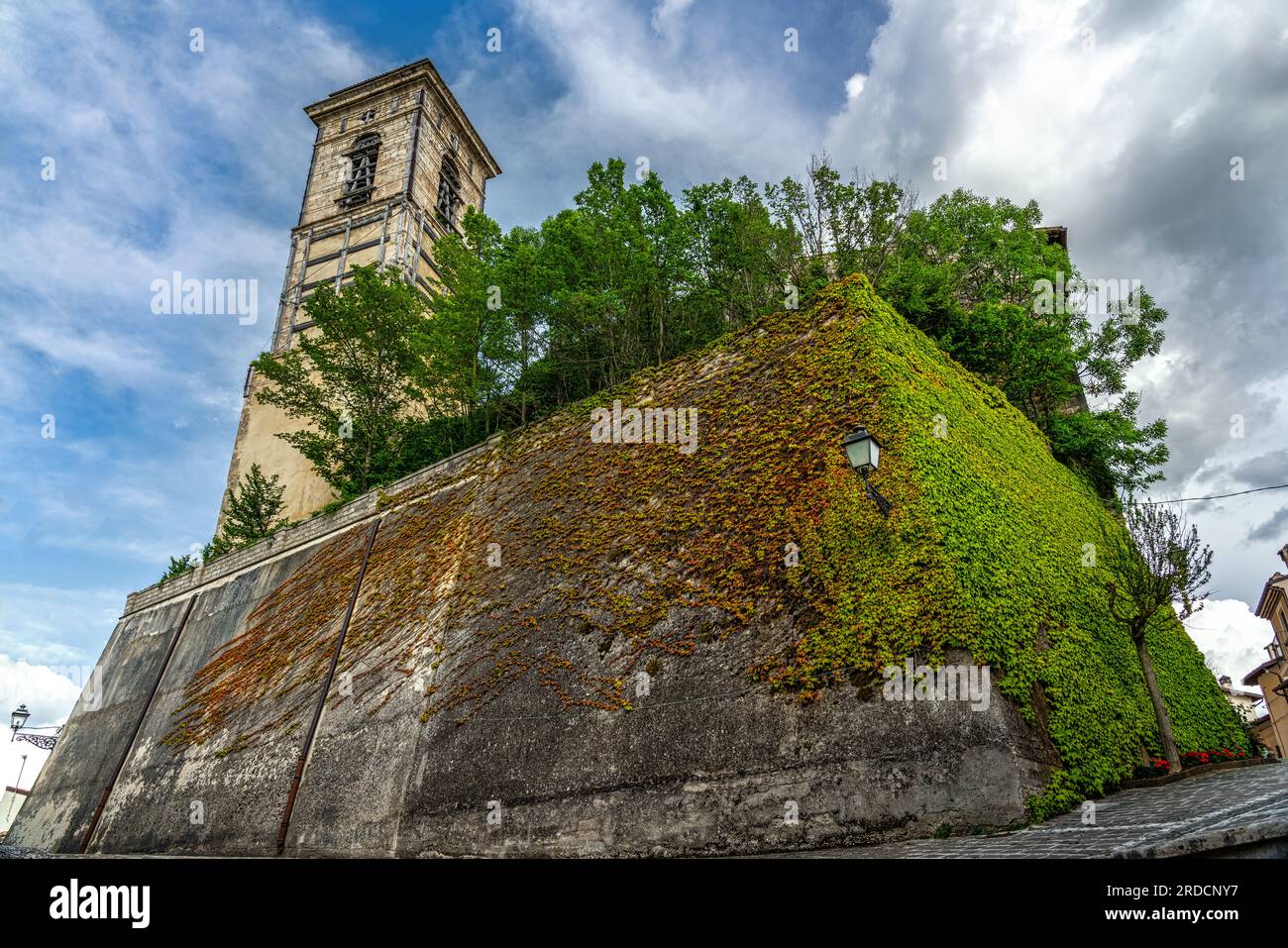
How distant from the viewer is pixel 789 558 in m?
7.72

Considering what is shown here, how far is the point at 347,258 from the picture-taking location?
2872 cm

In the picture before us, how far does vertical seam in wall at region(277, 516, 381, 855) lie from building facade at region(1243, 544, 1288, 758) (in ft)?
103

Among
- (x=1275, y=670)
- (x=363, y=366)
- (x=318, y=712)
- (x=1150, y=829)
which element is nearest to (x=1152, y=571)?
(x=1150, y=829)

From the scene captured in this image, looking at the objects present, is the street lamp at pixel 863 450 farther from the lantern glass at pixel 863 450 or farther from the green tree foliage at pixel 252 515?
the green tree foliage at pixel 252 515

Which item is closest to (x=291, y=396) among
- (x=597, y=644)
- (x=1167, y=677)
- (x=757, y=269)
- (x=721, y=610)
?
(x=757, y=269)

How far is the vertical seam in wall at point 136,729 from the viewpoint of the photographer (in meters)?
14.0

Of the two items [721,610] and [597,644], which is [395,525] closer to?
[597,644]

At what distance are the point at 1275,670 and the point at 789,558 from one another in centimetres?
3245

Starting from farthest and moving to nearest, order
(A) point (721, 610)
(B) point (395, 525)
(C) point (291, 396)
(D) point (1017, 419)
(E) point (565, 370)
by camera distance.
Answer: (C) point (291, 396)
(E) point (565, 370)
(B) point (395, 525)
(D) point (1017, 419)
(A) point (721, 610)

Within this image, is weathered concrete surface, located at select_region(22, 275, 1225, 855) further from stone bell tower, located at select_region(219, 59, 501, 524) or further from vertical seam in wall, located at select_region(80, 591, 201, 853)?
stone bell tower, located at select_region(219, 59, 501, 524)

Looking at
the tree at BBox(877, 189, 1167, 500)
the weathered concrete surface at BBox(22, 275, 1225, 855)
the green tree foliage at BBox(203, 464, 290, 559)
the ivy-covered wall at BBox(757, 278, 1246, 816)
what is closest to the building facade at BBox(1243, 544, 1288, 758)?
the tree at BBox(877, 189, 1167, 500)

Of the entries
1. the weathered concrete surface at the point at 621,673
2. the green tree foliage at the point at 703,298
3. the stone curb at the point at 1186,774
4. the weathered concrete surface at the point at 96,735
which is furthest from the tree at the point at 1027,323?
the weathered concrete surface at the point at 96,735

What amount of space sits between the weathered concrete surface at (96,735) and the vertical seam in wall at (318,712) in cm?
661

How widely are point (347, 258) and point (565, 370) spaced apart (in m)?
17.9
